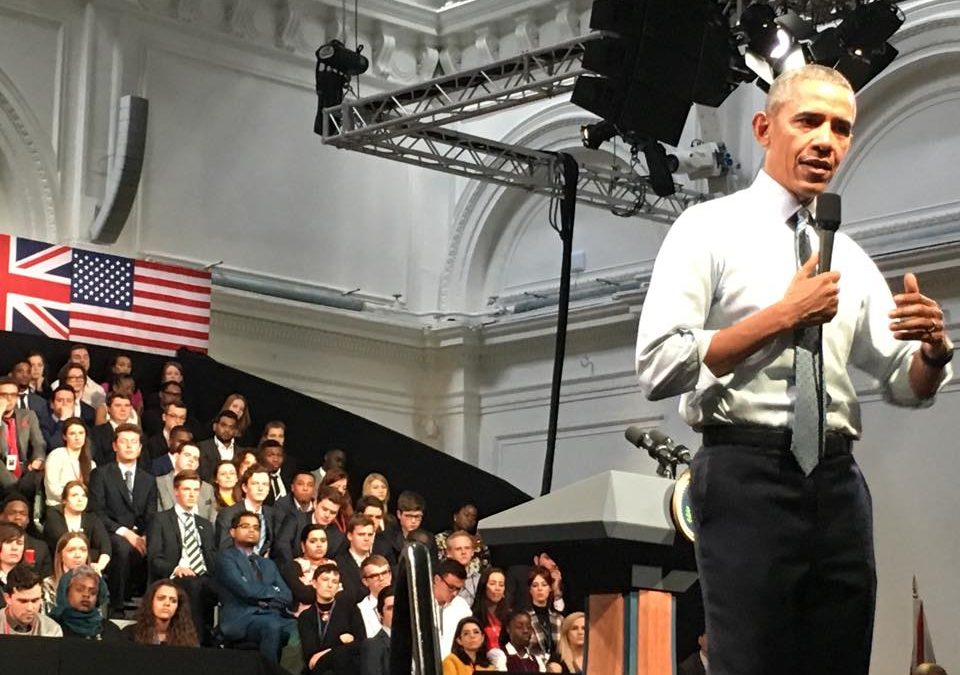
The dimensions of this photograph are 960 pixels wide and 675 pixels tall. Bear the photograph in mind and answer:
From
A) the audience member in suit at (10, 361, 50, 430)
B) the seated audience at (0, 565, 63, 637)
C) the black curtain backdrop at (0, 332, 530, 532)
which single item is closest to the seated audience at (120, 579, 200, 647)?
the seated audience at (0, 565, 63, 637)

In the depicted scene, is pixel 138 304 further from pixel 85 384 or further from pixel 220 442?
pixel 220 442

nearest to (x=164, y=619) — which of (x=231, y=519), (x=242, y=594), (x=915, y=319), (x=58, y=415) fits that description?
(x=242, y=594)

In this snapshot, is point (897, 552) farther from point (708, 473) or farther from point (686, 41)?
point (708, 473)

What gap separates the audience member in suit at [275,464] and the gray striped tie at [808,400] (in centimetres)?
830

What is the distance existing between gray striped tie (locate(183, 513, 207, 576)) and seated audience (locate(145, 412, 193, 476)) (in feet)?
2.36

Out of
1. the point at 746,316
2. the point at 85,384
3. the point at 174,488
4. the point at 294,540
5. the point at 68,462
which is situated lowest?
the point at 746,316

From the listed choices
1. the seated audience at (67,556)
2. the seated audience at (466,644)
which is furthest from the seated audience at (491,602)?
the seated audience at (67,556)

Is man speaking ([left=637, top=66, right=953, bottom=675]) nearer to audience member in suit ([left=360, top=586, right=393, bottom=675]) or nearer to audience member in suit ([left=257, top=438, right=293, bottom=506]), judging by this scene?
audience member in suit ([left=360, top=586, right=393, bottom=675])

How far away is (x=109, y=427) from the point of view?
32.2ft

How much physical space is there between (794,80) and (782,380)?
43 cm

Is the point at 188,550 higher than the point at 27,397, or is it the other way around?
the point at 27,397

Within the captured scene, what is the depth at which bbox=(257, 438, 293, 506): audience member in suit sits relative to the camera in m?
10.4

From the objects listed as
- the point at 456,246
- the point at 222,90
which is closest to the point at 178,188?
the point at 222,90

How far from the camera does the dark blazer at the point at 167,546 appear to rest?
8.80 metres
